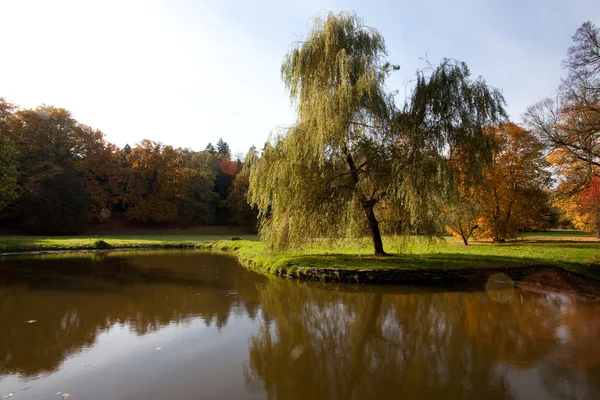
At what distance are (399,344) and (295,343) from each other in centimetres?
172

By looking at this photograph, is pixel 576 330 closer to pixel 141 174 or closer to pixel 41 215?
pixel 41 215

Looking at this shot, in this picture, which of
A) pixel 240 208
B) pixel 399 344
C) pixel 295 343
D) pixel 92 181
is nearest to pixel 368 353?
pixel 399 344

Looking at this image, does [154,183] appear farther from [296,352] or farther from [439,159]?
[296,352]

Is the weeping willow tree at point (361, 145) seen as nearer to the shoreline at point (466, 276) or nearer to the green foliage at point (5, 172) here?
the shoreline at point (466, 276)

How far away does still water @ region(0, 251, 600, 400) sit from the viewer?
181 inches

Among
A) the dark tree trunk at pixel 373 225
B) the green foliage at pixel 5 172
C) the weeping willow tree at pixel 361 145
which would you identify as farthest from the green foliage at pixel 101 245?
the dark tree trunk at pixel 373 225

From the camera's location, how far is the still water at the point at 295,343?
461 cm

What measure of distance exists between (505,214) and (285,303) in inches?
689

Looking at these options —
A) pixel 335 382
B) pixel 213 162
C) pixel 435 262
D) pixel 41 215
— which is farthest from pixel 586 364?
pixel 213 162

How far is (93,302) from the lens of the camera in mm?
9336

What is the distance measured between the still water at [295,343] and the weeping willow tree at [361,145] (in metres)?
→ 2.79

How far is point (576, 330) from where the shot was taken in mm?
6996

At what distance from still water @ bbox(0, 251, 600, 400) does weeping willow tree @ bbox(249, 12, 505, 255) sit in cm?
279

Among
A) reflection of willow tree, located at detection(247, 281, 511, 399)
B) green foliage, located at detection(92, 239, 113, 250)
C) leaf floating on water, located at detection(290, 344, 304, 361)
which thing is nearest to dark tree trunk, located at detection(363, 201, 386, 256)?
reflection of willow tree, located at detection(247, 281, 511, 399)
